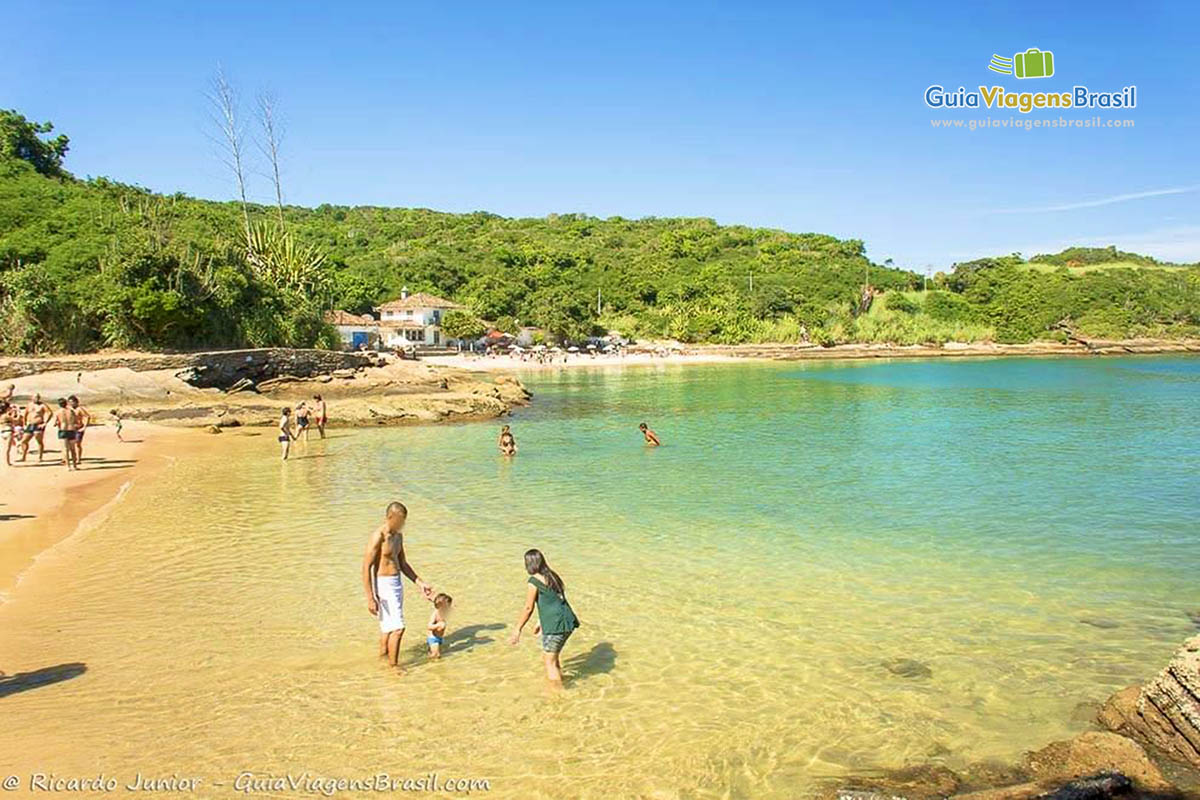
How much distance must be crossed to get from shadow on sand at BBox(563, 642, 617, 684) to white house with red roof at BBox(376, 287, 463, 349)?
6273 cm

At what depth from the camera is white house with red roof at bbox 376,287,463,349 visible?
227 ft

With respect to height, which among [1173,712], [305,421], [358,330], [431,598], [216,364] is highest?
[358,330]

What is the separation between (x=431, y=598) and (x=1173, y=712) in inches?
233

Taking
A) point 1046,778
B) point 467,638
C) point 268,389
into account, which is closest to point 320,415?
point 268,389

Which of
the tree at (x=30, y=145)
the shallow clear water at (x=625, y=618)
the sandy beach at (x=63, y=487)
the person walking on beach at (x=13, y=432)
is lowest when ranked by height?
the shallow clear water at (x=625, y=618)

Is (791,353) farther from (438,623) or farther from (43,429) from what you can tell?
(438,623)

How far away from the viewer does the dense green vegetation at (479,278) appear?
28469 millimetres

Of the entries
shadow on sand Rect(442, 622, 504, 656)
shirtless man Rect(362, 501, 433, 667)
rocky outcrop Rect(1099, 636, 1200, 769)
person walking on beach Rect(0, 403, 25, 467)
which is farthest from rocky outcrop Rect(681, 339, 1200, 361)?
rocky outcrop Rect(1099, 636, 1200, 769)

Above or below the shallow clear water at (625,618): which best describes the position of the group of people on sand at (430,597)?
above

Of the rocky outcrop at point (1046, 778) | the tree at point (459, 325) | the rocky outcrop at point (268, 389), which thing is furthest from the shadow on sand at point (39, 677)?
the tree at point (459, 325)

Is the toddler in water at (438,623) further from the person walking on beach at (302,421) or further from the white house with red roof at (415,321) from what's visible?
the white house with red roof at (415,321)

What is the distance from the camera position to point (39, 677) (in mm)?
6836

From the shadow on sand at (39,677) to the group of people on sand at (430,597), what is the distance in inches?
103

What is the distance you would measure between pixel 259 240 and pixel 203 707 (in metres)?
35.5
